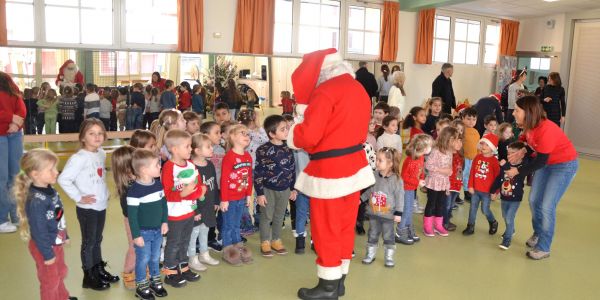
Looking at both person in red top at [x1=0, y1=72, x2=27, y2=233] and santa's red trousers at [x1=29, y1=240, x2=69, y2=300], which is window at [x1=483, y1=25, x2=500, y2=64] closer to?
person in red top at [x1=0, y1=72, x2=27, y2=233]

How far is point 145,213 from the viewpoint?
3.28 meters

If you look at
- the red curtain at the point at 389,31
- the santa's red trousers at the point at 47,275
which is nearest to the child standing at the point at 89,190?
the santa's red trousers at the point at 47,275

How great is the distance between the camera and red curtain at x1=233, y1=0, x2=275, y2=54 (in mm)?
9680

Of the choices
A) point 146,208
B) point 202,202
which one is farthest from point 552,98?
point 146,208

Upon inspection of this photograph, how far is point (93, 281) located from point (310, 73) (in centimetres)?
216

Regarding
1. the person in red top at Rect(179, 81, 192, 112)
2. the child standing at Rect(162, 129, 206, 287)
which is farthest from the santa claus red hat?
the person in red top at Rect(179, 81, 192, 112)

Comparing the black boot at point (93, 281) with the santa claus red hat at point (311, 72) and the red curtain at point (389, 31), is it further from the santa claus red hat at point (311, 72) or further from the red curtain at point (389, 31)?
the red curtain at point (389, 31)

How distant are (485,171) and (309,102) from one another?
Result: 2.50 metres

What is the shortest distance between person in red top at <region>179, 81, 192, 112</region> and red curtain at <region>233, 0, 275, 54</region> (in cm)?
161

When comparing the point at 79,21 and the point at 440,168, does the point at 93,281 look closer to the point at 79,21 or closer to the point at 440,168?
the point at 440,168

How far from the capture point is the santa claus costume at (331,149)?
3.25 m

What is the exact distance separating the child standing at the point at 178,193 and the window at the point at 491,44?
1242 cm

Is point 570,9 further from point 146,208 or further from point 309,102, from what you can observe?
point 146,208

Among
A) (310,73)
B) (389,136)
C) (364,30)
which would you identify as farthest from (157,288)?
(364,30)
